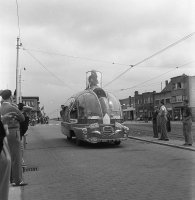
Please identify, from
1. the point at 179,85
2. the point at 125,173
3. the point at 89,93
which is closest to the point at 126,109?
the point at 179,85

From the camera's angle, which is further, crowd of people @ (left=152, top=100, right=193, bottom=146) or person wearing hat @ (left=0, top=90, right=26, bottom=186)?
crowd of people @ (left=152, top=100, right=193, bottom=146)

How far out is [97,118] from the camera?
1570 cm

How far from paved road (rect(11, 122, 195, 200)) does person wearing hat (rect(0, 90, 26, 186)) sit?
1.07ft

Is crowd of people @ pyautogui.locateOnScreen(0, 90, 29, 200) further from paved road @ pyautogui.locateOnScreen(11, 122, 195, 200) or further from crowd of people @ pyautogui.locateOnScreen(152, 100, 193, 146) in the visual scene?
crowd of people @ pyautogui.locateOnScreen(152, 100, 193, 146)

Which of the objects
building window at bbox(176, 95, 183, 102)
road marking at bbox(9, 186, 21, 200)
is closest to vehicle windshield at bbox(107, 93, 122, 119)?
road marking at bbox(9, 186, 21, 200)

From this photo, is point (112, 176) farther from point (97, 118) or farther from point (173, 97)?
point (173, 97)

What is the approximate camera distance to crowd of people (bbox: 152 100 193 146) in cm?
1476

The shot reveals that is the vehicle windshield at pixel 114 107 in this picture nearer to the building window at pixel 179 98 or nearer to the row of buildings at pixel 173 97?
the row of buildings at pixel 173 97

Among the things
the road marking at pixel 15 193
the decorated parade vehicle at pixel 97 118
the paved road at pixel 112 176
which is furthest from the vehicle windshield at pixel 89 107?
the road marking at pixel 15 193

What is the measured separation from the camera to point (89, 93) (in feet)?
54.5

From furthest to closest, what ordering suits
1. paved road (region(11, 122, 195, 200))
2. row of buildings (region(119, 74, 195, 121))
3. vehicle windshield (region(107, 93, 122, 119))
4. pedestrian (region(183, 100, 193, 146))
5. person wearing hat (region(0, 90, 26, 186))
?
row of buildings (region(119, 74, 195, 121)) → vehicle windshield (region(107, 93, 122, 119)) → pedestrian (region(183, 100, 193, 146)) → paved road (region(11, 122, 195, 200)) → person wearing hat (region(0, 90, 26, 186))

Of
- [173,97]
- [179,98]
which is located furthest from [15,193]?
[173,97]

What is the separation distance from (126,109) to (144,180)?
11502 cm

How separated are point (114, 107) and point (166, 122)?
2.74 m
